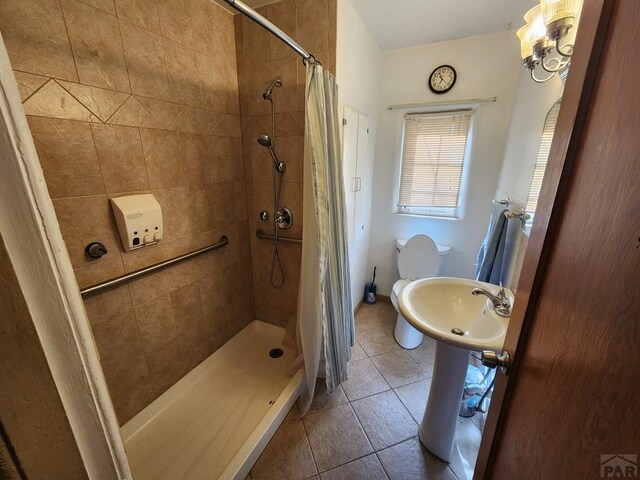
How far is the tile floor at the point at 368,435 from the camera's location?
4.21 ft

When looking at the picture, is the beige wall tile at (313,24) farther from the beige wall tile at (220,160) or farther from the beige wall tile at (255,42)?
the beige wall tile at (220,160)

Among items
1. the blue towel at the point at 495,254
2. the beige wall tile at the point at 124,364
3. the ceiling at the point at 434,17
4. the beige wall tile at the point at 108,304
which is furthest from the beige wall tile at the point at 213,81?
the blue towel at the point at 495,254

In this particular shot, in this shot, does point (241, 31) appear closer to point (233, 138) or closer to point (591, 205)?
point (233, 138)

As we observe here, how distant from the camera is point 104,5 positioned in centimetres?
105

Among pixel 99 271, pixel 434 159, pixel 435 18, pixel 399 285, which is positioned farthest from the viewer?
pixel 434 159

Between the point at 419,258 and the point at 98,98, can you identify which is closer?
the point at 98,98

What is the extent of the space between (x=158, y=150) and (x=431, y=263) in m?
2.13

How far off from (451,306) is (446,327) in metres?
0.13

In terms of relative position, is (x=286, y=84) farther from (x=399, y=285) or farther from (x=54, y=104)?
(x=399, y=285)

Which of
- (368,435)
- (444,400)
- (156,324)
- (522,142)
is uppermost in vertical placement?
(522,142)

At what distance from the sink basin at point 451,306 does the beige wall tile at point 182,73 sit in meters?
1.61

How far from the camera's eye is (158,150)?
4.37ft

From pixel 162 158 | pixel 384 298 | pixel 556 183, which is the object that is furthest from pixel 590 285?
pixel 384 298

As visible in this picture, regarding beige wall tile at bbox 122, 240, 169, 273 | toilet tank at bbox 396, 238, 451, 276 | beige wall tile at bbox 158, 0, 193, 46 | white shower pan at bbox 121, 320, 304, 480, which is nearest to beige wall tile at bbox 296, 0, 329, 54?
beige wall tile at bbox 158, 0, 193, 46
